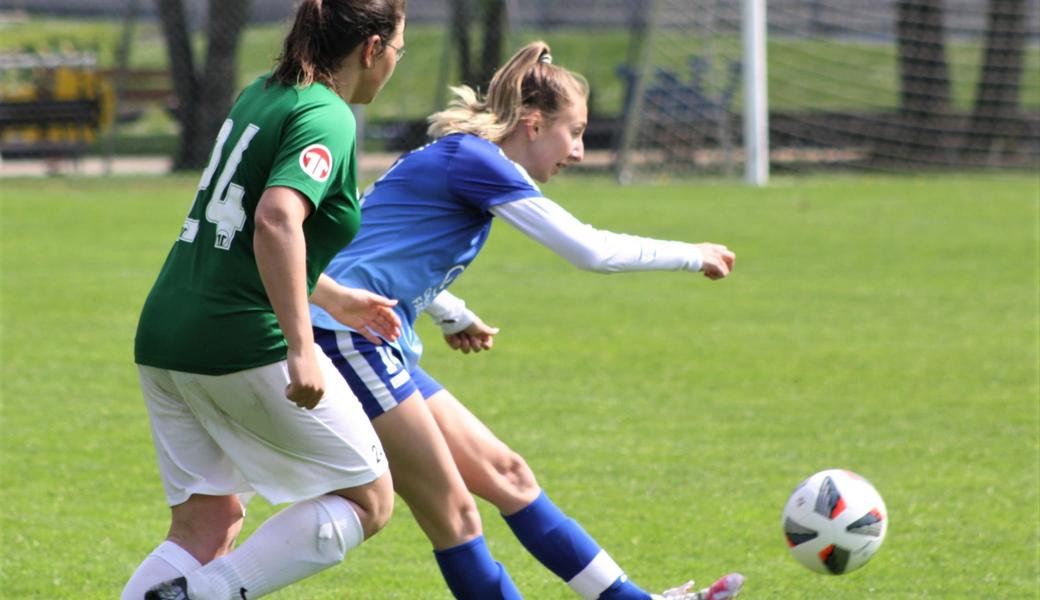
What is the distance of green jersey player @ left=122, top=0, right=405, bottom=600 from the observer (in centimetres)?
311

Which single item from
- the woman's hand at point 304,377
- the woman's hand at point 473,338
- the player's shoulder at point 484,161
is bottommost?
the woman's hand at point 473,338

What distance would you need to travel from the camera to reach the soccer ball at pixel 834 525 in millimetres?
4238

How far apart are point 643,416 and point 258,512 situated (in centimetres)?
220

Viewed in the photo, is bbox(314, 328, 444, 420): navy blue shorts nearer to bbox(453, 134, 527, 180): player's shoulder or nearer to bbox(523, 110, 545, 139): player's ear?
bbox(453, 134, 527, 180): player's shoulder

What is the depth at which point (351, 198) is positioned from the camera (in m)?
3.23

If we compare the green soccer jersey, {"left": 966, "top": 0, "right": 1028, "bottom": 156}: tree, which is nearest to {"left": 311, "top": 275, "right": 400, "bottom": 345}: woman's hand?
the green soccer jersey

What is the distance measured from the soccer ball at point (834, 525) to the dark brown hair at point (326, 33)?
201 cm

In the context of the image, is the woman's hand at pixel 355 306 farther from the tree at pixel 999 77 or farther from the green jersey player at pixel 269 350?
the tree at pixel 999 77

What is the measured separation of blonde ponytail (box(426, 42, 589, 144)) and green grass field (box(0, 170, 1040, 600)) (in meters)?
1.49

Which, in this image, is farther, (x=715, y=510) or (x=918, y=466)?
(x=918, y=466)

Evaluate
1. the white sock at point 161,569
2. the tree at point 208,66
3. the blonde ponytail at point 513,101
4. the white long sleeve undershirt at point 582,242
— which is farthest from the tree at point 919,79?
the white sock at point 161,569

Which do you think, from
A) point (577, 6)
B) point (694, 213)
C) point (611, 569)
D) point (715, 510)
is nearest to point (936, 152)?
point (694, 213)

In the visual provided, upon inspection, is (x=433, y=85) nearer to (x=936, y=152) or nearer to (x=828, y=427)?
(x=936, y=152)

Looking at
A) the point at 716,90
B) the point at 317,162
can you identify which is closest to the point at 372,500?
the point at 317,162
